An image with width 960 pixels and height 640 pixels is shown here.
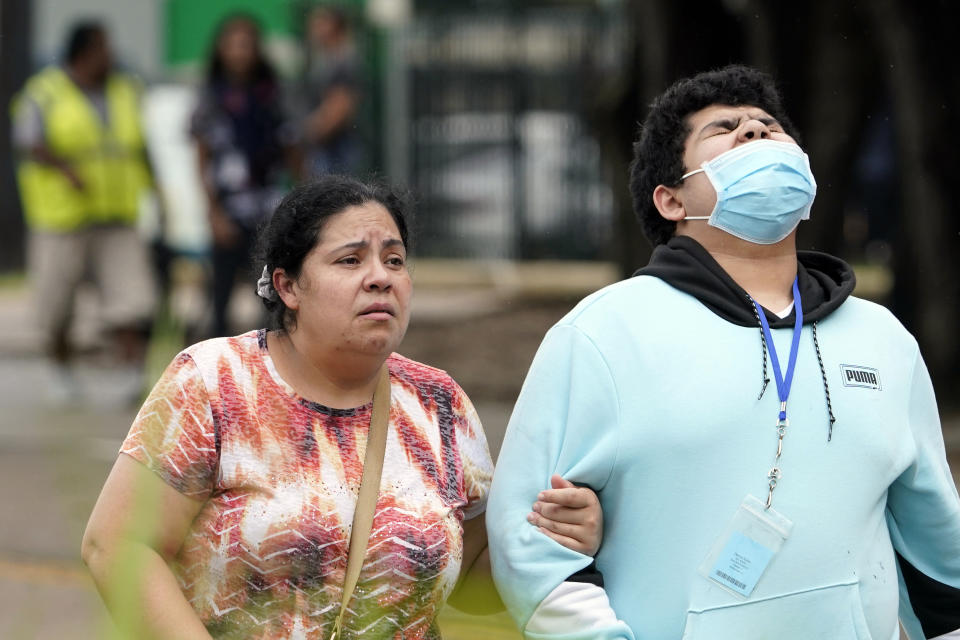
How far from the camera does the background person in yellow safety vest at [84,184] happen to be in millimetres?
9195

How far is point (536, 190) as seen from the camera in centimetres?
Answer: 1599

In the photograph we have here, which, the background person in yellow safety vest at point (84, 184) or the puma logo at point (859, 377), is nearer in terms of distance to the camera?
the puma logo at point (859, 377)

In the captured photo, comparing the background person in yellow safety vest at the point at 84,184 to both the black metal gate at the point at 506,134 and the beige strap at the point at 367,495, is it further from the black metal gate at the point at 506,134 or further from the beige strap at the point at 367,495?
the black metal gate at the point at 506,134

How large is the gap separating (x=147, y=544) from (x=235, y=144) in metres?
6.94

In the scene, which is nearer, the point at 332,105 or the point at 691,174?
the point at 691,174

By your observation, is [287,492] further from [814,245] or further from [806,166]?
[814,245]

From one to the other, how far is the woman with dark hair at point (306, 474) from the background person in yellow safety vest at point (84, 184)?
21.0 ft

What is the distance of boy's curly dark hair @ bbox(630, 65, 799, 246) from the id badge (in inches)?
24.1

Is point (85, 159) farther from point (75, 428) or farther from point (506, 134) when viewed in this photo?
point (506, 134)

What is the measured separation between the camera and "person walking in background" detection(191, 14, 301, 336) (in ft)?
30.7

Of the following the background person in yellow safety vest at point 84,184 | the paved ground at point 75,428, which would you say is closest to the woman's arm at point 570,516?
the paved ground at point 75,428

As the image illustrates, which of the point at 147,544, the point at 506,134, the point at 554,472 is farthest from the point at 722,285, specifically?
the point at 506,134

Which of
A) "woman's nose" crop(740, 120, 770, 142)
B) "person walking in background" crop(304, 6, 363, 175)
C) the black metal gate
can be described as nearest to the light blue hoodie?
"woman's nose" crop(740, 120, 770, 142)

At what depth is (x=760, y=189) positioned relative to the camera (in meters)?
2.79
